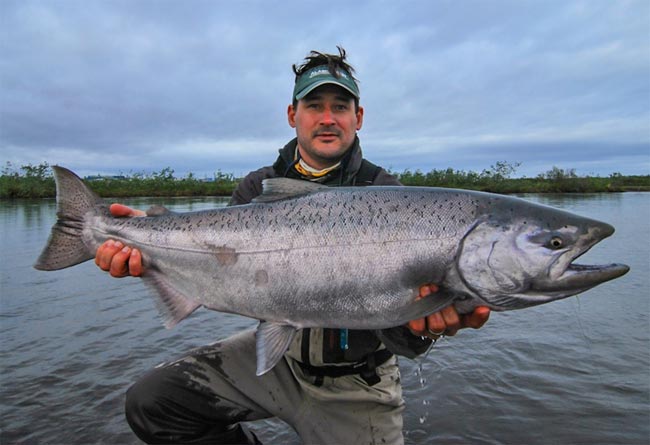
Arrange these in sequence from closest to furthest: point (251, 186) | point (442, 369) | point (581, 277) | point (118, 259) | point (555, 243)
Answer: point (581, 277)
point (555, 243)
point (118, 259)
point (251, 186)
point (442, 369)

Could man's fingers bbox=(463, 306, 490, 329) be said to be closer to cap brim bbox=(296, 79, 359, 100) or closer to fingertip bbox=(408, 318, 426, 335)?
fingertip bbox=(408, 318, 426, 335)

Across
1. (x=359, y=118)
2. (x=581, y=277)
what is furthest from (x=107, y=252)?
(x=581, y=277)

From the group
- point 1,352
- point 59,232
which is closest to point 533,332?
point 59,232

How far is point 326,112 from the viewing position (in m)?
3.86

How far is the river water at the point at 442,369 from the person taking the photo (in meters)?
4.29

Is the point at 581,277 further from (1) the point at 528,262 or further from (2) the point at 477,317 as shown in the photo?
(2) the point at 477,317

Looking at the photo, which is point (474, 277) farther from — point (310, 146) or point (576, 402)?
point (576, 402)

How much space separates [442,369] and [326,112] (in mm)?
3559

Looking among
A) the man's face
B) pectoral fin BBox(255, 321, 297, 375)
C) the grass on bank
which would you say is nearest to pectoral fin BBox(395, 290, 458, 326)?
pectoral fin BBox(255, 321, 297, 375)

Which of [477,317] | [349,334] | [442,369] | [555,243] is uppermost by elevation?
[555,243]

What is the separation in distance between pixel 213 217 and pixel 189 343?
3.73 metres

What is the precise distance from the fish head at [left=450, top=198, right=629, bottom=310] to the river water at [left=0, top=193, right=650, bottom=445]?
7.64 ft

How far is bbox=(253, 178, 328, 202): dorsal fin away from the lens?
120 inches

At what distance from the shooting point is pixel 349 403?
326cm
